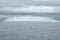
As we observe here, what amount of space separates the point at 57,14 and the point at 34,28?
0.26 metres

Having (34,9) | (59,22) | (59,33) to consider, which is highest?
(34,9)

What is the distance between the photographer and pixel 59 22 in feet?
3.44

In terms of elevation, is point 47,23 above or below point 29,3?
below

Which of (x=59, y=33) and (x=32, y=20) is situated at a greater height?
(x=32, y=20)

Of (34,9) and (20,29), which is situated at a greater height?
(34,9)

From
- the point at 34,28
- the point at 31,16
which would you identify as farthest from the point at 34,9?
the point at 34,28

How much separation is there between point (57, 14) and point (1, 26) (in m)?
0.55

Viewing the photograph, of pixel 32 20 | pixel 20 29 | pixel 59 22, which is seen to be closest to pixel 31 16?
pixel 32 20

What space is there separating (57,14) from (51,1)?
5.4 inches

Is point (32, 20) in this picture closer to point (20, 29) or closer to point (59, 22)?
point (20, 29)

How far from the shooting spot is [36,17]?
3.40 feet

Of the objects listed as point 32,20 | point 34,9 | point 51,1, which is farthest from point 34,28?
point 51,1

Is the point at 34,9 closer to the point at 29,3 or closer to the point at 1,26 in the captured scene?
the point at 29,3

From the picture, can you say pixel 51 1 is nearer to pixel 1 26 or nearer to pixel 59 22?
pixel 59 22
